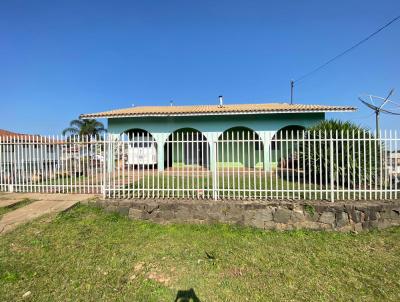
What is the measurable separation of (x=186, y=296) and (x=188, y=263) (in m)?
0.77

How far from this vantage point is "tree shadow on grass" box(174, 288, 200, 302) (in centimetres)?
288

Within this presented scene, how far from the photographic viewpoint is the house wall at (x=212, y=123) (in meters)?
12.6

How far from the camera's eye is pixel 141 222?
539 cm

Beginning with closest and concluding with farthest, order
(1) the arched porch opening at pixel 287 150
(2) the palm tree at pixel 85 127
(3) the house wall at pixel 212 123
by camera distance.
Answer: (1) the arched porch opening at pixel 287 150
(3) the house wall at pixel 212 123
(2) the palm tree at pixel 85 127

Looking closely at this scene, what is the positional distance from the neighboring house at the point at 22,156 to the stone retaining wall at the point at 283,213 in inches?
153

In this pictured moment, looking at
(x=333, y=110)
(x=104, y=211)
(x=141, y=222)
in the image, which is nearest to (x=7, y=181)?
(x=104, y=211)

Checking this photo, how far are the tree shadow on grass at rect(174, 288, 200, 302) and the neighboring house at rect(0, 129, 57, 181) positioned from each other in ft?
19.8

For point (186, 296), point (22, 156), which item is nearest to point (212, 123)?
point (22, 156)

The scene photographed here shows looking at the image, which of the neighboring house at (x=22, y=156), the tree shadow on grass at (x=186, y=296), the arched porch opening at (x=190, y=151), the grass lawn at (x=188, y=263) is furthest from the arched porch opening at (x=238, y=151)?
the neighboring house at (x=22, y=156)

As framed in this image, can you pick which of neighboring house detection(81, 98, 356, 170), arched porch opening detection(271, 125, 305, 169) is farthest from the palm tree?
arched porch opening detection(271, 125, 305, 169)

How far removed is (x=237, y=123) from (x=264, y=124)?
55.0 inches

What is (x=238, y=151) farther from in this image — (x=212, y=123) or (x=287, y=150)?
(x=212, y=123)

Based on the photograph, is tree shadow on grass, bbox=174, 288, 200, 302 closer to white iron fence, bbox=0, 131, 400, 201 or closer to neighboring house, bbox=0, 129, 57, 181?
white iron fence, bbox=0, 131, 400, 201

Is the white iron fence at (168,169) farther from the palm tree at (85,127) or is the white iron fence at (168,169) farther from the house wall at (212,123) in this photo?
the palm tree at (85,127)
